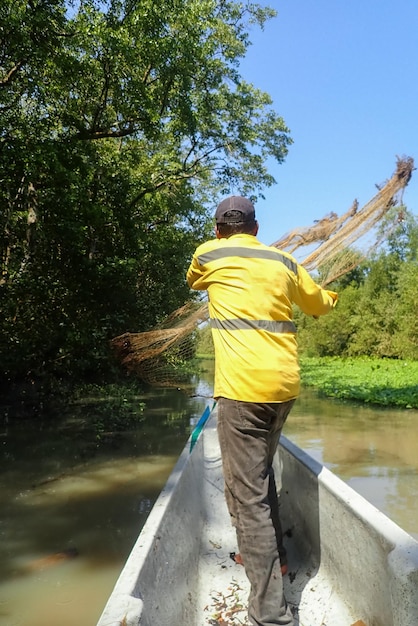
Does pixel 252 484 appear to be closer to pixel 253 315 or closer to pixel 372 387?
pixel 253 315

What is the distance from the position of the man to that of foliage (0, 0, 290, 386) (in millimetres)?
6649

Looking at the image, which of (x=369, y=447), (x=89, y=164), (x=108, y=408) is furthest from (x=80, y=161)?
(x=369, y=447)

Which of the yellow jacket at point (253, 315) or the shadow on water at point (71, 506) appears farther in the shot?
the shadow on water at point (71, 506)

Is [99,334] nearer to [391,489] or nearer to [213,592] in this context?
[391,489]

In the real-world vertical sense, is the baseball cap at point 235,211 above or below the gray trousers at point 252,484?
above

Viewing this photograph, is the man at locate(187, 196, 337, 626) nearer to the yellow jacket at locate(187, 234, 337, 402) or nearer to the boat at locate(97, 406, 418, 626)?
the yellow jacket at locate(187, 234, 337, 402)

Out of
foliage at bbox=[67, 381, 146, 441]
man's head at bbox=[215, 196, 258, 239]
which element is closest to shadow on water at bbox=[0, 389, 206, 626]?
foliage at bbox=[67, 381, 146, 441]

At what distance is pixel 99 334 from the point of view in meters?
10.4

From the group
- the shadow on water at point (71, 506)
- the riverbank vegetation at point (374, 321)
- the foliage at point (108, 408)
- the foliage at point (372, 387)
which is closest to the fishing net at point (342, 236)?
the shadow on water at point (71, 506)

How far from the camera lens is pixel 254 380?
2201mm

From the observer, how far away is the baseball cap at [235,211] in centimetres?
249

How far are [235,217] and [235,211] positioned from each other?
28 millimetres

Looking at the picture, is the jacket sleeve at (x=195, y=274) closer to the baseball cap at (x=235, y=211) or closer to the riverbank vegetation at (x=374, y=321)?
the baseball cap at (x=235, y=211)

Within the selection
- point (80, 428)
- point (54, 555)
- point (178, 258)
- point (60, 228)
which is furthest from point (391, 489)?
point (178, 258)
